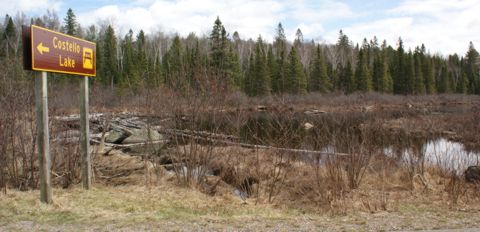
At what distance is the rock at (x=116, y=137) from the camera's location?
53.4 feet

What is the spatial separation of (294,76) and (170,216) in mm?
55461

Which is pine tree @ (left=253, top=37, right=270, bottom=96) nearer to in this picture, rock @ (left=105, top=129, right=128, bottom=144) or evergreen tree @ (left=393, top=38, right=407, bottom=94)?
evergreen tree @ (left=393, top=38, right=407, bottom=94)

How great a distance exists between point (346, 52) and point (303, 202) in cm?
7761

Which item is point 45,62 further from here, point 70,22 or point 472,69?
point 472,69

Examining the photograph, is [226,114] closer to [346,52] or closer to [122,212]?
[122,212]

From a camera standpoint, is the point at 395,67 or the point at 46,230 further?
the point at 395,67

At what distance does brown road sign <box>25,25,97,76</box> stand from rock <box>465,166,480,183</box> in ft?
30.9

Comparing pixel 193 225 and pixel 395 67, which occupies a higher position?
pixel 395 67

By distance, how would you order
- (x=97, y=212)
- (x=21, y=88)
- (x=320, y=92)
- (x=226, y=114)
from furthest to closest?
(x=320, y=92)
(x=226, y=114)
(x=21, y=88)
(x=97, y=212)

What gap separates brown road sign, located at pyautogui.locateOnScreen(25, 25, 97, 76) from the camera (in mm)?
5766

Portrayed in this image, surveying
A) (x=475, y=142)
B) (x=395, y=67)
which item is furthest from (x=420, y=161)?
(x=395, y=67)

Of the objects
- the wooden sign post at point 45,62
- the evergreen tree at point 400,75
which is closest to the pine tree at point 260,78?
the evergreen tree at point 400,75

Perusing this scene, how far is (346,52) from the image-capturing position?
82000 mm

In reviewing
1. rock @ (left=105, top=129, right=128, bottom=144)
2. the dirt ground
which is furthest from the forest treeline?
the dirt ground
